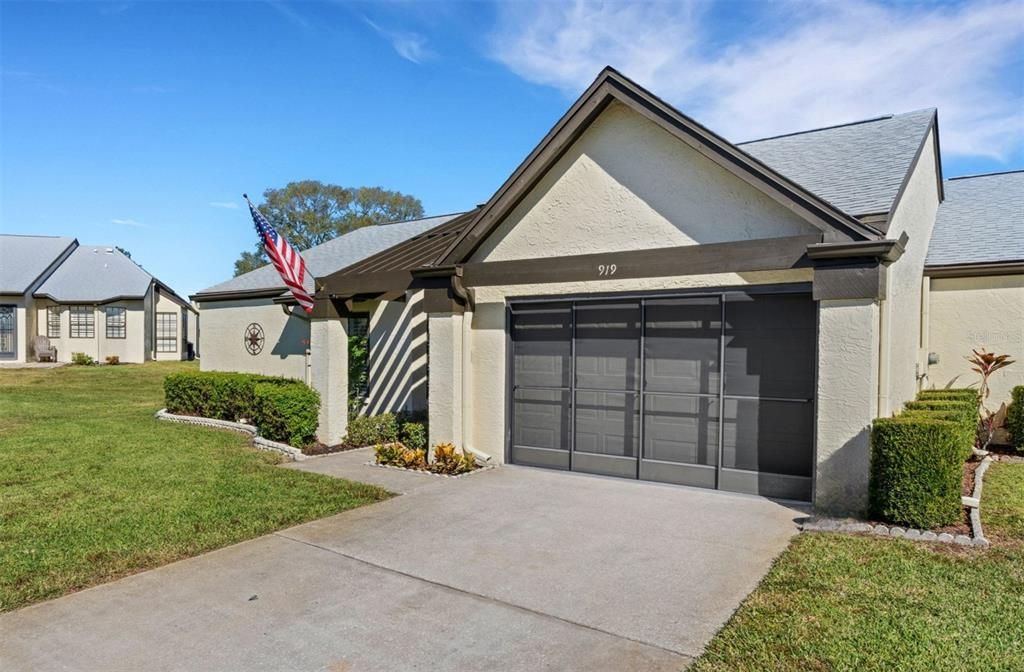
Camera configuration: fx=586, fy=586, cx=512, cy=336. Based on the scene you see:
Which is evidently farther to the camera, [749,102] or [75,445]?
[749,102]

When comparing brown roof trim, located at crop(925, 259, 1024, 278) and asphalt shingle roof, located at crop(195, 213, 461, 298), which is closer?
brown roof trim, located at crop(925, 259, 1024, 278)

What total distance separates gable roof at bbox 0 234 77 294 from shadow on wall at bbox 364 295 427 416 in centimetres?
2843

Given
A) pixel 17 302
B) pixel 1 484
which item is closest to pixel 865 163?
pixel 1 484

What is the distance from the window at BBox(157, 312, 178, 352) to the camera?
119ft

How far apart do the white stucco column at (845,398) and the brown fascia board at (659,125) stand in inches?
37.3

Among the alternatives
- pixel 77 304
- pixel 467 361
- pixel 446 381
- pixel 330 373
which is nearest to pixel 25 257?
pixel 77 304

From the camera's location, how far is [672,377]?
8.67m


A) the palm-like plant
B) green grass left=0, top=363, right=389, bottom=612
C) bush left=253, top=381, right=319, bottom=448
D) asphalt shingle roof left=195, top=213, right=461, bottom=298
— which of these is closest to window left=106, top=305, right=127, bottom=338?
asphalt shingle roof left=195, top=213, right=461, bottom=298

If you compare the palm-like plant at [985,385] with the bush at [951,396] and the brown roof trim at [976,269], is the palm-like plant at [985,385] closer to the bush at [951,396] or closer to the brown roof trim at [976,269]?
the bush at [951,396]

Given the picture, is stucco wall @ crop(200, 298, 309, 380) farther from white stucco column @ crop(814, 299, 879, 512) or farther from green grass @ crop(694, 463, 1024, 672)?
green grass @ crop(694, 463, 1024, 672)

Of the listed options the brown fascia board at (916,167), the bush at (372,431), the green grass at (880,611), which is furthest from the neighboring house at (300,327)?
the green grass at (880,611)

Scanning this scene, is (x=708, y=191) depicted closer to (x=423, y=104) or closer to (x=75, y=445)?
(x=423, y=104)

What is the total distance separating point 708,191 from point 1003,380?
8.36 meters

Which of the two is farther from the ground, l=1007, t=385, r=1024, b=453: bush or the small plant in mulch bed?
l=1007, t=385, r=1024, b=453: bush
